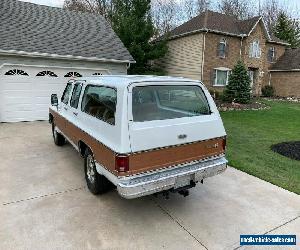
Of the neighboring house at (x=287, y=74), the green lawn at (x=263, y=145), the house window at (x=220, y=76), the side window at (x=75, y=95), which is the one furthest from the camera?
the neighboring house at (x=287, y=74)

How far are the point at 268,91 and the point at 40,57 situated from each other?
23802 mm

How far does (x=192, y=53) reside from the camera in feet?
78.7

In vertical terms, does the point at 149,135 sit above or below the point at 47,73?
below

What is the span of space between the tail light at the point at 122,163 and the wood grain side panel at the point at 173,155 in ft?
0.18

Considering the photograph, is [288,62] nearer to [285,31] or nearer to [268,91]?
[268,91]

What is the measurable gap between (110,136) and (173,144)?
0.93 meters

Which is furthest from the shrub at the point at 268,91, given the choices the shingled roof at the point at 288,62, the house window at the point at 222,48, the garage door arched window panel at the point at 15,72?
the garage door arched window panel at the point at 15,72

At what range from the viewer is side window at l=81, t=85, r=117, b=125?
4107 mm

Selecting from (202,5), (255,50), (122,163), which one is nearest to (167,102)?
(122,163)

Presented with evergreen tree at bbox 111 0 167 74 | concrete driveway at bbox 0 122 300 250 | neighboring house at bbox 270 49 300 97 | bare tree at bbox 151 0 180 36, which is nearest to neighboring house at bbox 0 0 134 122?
evergreen tree at bbox 111 0 167 74

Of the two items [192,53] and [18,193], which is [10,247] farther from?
[192,53]

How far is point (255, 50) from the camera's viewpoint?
26531 millimetres

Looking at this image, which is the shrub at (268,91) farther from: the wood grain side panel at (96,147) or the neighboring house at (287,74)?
the wood grain side panel at (96,147)

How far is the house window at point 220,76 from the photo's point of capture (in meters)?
24.2
